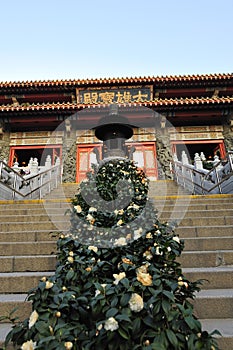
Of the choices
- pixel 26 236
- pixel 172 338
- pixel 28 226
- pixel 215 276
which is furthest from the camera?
pixel 28 226

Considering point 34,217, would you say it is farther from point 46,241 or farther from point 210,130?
point 210,130

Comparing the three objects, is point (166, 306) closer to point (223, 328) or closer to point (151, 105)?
point (223, 328)

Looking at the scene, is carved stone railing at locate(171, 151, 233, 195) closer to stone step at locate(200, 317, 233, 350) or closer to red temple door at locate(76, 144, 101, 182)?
red temple door at locate(76, 144, 101, 182)

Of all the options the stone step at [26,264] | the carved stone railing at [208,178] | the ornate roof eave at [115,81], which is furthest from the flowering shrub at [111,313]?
the ornate roof eave at [115,81]

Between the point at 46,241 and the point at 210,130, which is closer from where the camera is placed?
the point at 46,241

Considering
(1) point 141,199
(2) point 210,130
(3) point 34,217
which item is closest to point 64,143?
(2) point 210,130

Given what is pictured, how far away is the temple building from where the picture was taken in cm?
1068

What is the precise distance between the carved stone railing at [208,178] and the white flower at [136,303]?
16.6 feet

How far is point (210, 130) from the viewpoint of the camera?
11078mm

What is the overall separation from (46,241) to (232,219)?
9.03 ft

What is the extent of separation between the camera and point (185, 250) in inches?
123

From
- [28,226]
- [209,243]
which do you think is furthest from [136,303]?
[28,226]

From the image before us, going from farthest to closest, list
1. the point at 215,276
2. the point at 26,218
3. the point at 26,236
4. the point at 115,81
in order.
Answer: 1. the point at 115,81
2. the point at 26,218
3. the point at 26,236
4. the point at 215,276

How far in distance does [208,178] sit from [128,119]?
4887 mm
